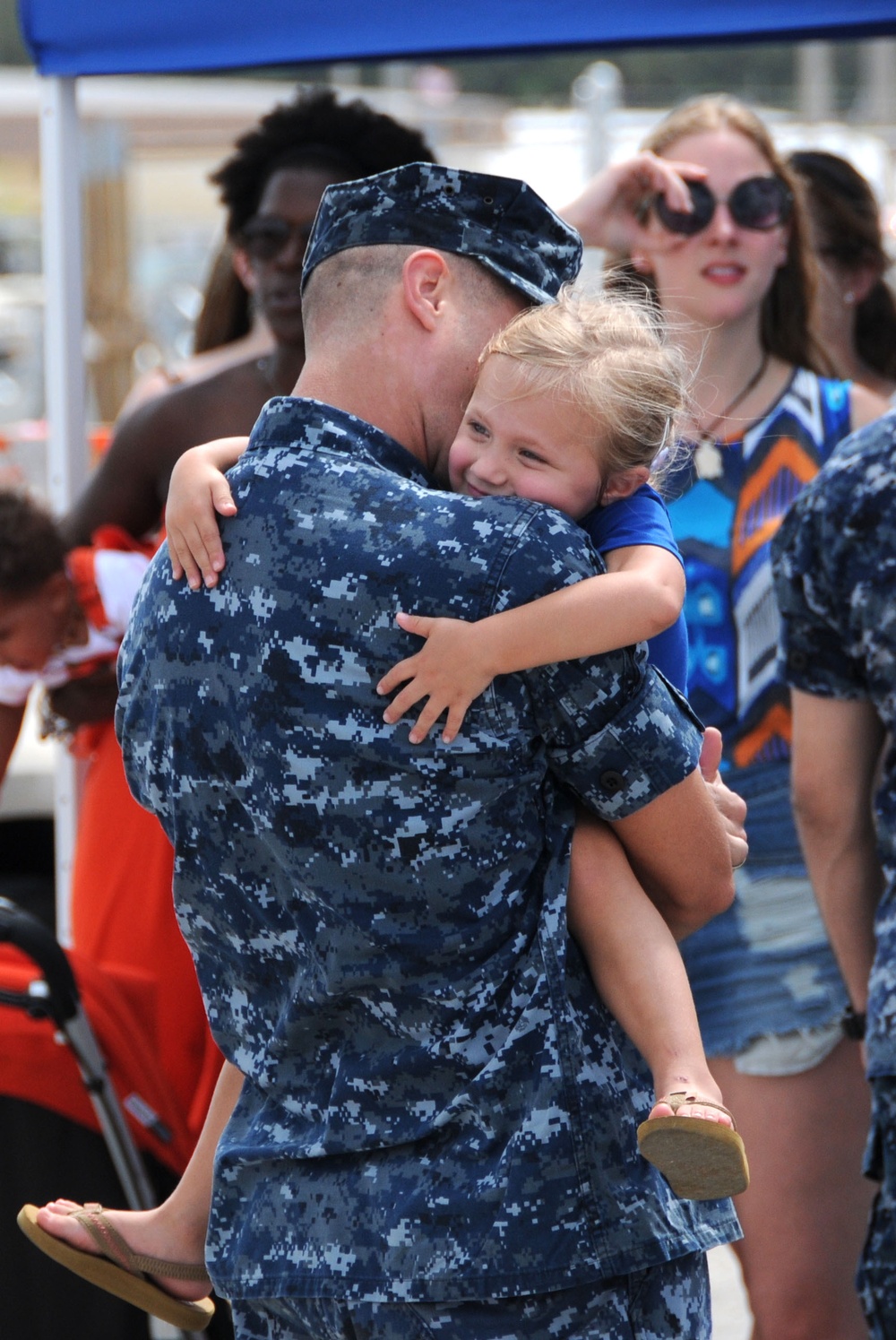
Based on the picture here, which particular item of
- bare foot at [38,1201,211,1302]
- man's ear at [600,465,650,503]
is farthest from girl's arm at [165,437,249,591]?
bare foot at [38,1201,211,1302]

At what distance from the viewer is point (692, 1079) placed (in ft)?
4.75

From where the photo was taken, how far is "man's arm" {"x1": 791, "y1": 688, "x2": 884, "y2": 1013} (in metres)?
2.27

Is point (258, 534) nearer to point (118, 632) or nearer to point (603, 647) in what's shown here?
point (603, 647)

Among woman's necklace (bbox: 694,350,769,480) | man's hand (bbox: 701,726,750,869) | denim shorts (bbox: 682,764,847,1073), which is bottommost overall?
denim shorts (bbox: 682,764,847,1073)

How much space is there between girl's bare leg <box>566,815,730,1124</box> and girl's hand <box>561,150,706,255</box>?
1734mm

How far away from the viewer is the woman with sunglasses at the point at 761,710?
2619mm

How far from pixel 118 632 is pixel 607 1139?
1835mm

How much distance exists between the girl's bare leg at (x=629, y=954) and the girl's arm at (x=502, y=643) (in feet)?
0.66

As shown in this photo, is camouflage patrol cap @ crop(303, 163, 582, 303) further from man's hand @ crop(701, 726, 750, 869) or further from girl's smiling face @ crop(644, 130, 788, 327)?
girl's smiling face @ crop(644, 130, 788, 327)

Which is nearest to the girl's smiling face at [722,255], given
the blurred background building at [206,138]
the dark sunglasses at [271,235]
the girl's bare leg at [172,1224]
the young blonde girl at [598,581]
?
the blurred background building at [206,138]

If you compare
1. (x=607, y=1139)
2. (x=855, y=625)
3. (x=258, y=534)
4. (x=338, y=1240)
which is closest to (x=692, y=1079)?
(x=607, y=1139)

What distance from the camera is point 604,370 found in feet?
5.15

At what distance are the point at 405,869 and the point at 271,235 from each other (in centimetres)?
210

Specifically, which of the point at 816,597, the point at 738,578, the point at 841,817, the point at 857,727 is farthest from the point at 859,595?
the point at 738,578
